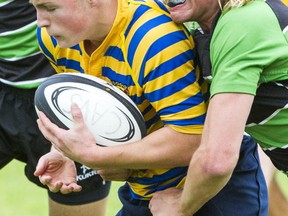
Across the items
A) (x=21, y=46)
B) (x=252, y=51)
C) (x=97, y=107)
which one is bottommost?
(x=21, y=46)

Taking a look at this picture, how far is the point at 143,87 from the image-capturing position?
12.9ft

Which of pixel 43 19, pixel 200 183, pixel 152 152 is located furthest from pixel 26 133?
pixel 200 183

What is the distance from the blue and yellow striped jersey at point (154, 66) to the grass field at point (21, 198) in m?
2.76

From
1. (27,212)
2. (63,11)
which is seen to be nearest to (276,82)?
(63,11)

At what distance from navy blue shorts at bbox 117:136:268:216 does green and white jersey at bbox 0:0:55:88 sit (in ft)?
4.02

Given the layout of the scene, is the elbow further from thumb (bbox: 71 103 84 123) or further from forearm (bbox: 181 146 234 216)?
thumb (bbox: 71 103 84 123)

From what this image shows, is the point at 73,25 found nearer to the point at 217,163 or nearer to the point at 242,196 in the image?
the point at 217,163

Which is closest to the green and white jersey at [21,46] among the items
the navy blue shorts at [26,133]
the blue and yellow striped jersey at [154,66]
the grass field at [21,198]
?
the navy blue shorts at [26,133]

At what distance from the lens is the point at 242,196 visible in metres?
4.20

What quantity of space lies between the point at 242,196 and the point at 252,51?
861 mm

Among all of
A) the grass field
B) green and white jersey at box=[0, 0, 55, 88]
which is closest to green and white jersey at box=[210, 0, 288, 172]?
green and white jersey at box=[0, 0, 55, 88]

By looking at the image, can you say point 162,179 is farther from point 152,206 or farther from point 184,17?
point 184,17

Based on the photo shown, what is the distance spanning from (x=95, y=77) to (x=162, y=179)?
522 millimetres

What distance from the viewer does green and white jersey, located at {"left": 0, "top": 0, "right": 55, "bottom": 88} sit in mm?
5281
